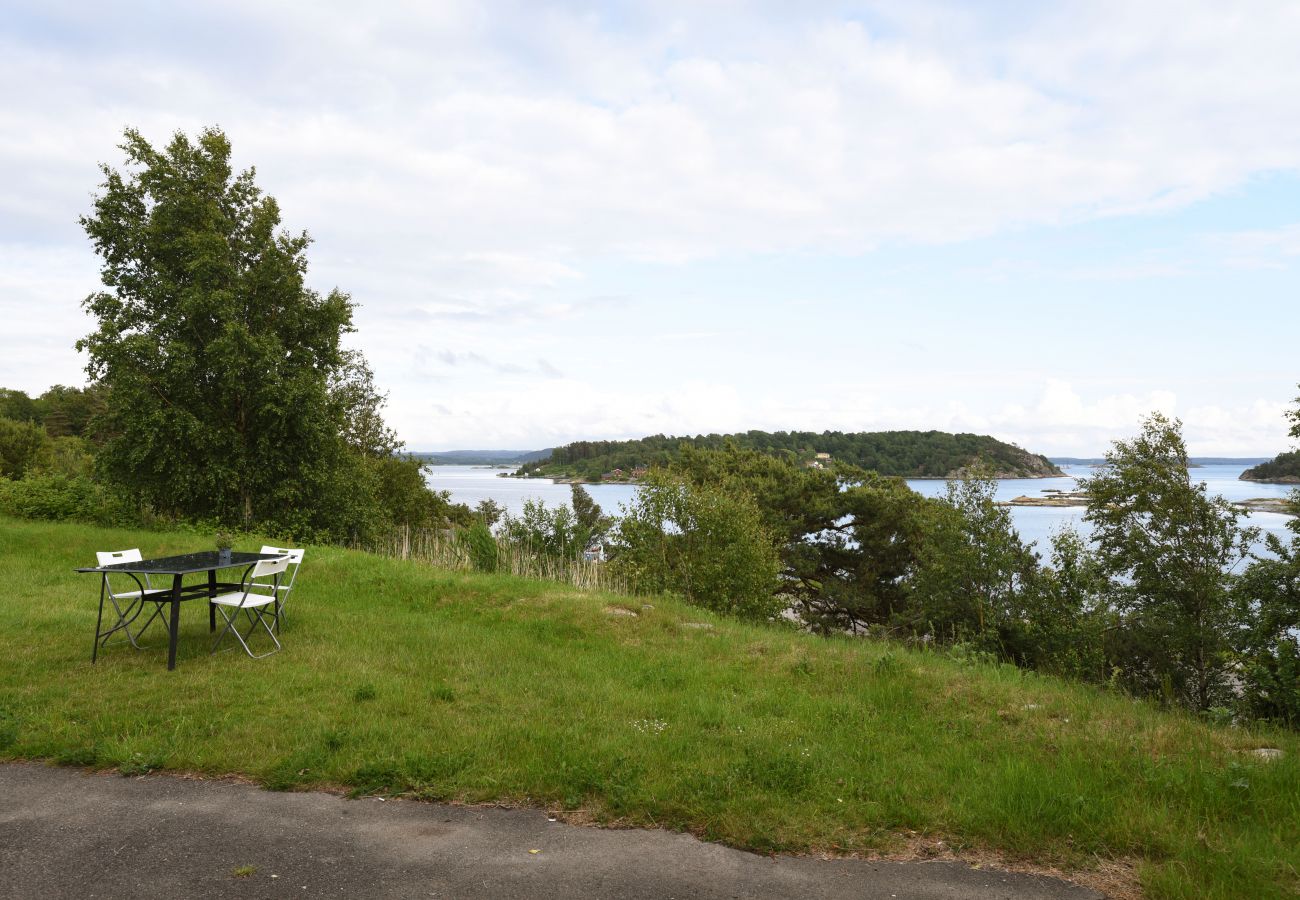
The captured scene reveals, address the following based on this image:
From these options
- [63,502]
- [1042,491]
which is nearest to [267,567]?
[63,502]

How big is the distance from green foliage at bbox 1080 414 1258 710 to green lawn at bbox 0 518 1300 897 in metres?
14.5

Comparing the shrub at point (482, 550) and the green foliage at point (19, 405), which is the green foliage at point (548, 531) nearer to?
the shrub at point (482, 550)

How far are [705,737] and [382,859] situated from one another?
7.73 ft

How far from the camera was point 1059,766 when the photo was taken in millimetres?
4652

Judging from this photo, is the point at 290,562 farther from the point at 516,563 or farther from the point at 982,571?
the point at 982,571

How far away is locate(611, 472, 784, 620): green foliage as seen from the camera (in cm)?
1762

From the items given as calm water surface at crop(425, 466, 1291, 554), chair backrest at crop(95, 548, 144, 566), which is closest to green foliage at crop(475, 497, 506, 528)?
calm water surface at crop(425, 466, 1291, 554)

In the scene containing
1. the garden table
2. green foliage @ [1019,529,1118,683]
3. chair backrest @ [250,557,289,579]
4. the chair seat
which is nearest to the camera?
the garden table

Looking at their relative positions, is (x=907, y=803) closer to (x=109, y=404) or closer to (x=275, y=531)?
(x=275, y=531)

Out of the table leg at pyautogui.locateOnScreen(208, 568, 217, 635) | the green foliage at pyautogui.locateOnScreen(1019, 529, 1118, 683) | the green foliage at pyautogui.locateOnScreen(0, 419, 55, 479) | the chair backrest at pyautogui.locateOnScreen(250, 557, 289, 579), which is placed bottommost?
the green foliage at pyautogui.locateOnScreen(1019, 529, 1118, 683)

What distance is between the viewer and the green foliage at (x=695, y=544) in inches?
694

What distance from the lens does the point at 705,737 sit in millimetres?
5324

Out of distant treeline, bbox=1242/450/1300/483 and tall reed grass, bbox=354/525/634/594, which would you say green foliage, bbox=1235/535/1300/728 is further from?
distant treeline, bbox=1242/450/1300/483

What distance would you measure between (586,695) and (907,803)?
284 cm
